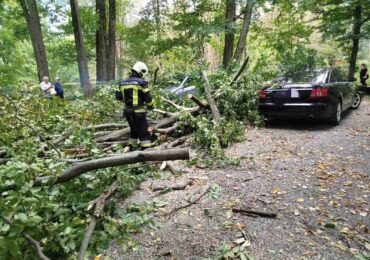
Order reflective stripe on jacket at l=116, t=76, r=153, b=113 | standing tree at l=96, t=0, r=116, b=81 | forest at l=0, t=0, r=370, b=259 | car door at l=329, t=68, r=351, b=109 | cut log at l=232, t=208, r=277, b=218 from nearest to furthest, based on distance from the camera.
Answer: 1. forest at l=0, t=0, r=370, b=259
2. cut log at l=232, t=208, r=277, b=218
3. reflective stripe on jacket at l=116, t=76, r=153, b=113
4. car door at l=329, t=68, r=351, b=109
5. standing tree at l=96, t=0, r=116, b=81

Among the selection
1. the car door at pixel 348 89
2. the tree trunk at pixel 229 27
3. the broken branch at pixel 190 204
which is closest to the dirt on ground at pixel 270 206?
the broken branch at pixel 190 204

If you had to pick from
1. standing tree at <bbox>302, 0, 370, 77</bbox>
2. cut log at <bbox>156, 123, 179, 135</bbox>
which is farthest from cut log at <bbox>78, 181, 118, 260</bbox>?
standing tree at <bbox>302, 0, 370, 77</bbox>

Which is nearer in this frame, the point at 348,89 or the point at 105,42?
the point at 348,89

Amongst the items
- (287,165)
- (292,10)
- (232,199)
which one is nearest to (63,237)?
(232,199)

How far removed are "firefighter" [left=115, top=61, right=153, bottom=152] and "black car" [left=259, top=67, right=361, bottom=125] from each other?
3424mm

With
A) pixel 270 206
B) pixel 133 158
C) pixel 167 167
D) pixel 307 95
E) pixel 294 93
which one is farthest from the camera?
pixel 294 93

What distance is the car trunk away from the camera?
693 centimetres

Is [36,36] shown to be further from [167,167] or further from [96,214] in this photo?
[96,214]

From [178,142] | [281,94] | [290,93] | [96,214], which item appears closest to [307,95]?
[290,93]

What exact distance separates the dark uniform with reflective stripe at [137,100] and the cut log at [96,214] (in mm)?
1886

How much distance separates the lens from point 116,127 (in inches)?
275

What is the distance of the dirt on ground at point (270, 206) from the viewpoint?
2.92 metres

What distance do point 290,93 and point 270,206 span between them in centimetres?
419

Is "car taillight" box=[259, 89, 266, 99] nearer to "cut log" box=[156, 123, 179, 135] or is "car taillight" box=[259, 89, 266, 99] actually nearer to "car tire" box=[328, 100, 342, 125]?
"car tire" box=[328, 100, 342, 125]
